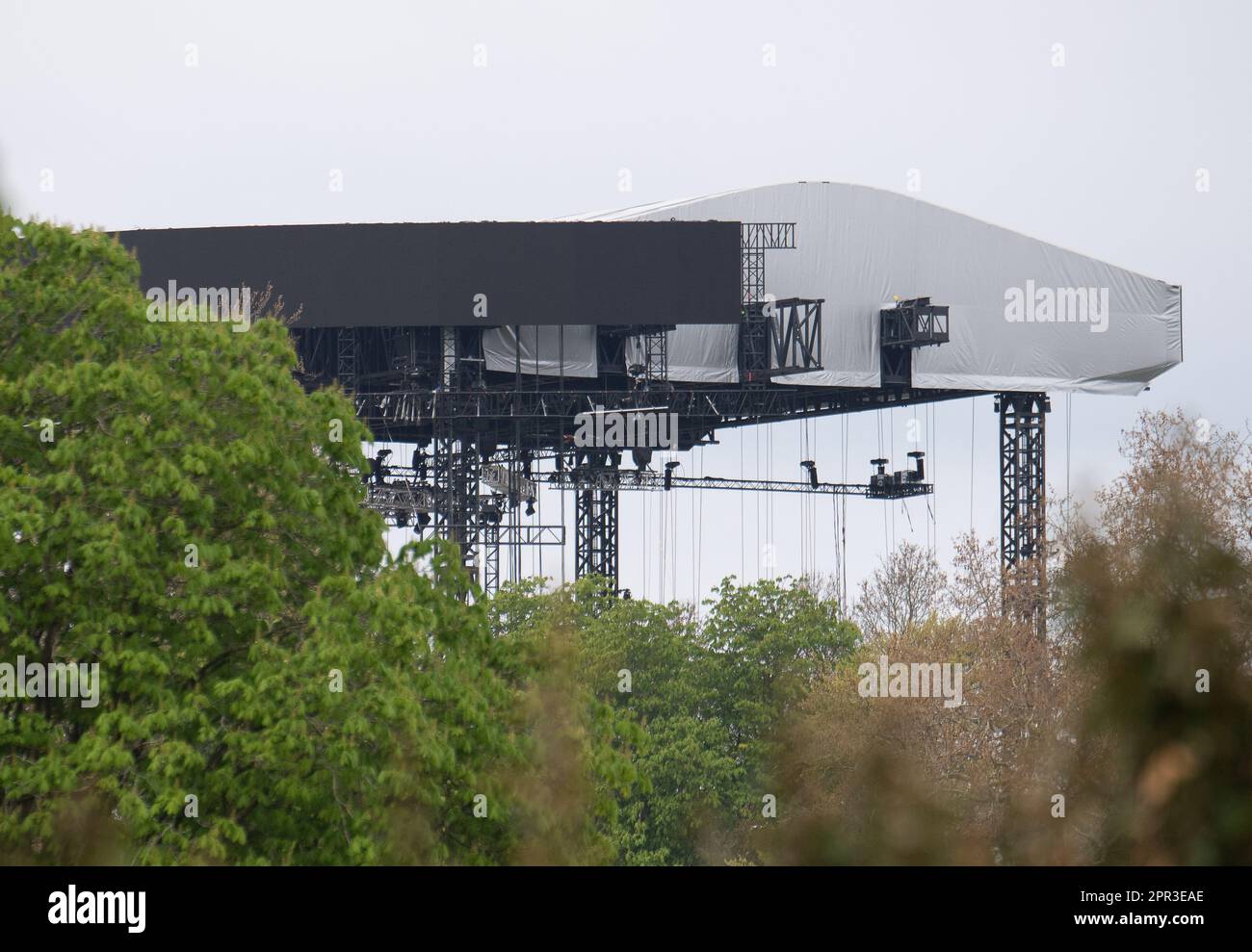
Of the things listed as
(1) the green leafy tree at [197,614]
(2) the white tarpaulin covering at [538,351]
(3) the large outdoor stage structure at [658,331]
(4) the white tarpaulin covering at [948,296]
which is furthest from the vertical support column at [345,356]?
(1) the green leafy tree at [197,614]

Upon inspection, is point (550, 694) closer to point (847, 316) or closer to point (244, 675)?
point (244, 675)
